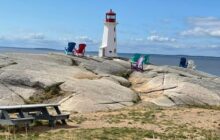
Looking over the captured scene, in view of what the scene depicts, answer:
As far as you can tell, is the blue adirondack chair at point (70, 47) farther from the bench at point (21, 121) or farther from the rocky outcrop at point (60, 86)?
the bench at point (21, 121)

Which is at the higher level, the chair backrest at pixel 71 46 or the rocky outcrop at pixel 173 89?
the chair backrest at pixel 71 46

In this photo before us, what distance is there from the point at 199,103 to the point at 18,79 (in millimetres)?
8911

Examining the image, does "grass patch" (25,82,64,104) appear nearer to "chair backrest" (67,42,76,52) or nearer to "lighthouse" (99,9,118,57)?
"chair backrest" (67,42,76,52)

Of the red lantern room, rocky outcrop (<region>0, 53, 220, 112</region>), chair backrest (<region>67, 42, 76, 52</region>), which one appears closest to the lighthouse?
the red lantern room

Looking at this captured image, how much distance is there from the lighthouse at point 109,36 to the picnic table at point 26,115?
66.3 ft

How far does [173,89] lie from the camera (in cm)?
2503

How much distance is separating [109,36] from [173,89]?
13.0m

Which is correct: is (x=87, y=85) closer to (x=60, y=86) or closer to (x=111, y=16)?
→ (x=60, y=86)

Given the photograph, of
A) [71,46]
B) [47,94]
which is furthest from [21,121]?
[71,46]

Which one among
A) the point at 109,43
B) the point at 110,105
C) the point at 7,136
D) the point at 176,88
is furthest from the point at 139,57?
the point at 7,136

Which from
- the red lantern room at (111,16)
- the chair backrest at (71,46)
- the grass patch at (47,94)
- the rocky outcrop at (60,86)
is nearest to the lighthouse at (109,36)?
the red lantern room at (111,16)

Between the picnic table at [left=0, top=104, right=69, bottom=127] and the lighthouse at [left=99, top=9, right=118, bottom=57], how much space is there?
66.3ft

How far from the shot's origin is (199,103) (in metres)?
24.0

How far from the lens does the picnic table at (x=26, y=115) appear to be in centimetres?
1457
